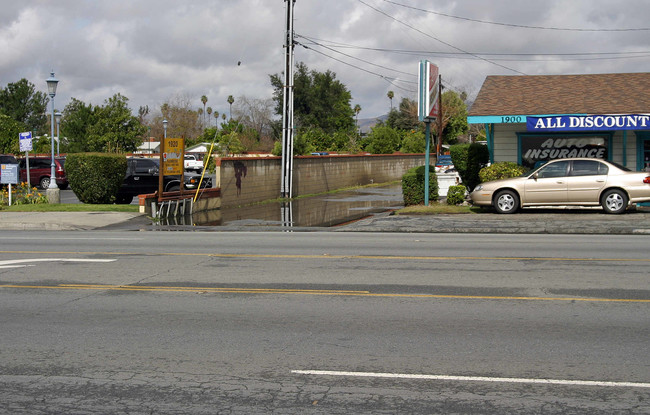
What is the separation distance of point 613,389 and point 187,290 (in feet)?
19.6

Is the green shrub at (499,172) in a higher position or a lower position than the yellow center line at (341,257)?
higher

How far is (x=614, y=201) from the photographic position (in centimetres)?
2036

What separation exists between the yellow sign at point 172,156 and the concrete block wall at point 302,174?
221cm

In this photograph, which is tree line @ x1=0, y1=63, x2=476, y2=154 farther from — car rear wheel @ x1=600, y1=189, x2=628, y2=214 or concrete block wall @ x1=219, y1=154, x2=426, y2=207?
car rear wheel @ x1=600, y1=189, x2=628, y2=214

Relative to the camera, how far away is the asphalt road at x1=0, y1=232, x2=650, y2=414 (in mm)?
5547

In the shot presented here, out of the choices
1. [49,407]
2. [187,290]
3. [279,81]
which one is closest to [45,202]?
[187,290]

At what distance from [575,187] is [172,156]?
13.4m

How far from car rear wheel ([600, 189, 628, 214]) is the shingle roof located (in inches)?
160

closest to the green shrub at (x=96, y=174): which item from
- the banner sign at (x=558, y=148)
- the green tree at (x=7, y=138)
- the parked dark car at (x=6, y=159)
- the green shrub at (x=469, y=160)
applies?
the green shrub at (x=469, y=160)

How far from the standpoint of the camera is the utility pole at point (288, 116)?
1198 inches

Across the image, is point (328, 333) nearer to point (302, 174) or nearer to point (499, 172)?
point (499, 172)

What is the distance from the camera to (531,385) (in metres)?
5.73

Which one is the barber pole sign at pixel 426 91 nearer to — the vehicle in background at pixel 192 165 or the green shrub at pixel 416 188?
the green shrub at pixel 416 188

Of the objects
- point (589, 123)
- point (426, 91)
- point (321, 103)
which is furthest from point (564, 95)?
point (321, 103)
